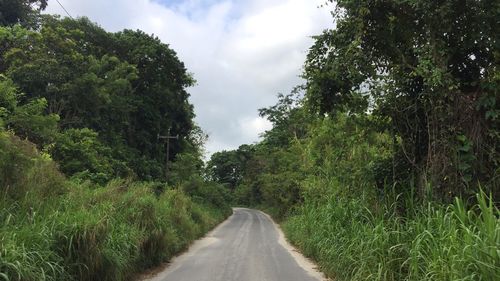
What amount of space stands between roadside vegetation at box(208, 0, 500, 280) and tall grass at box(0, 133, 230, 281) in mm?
4909

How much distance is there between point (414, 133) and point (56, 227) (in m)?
7.44

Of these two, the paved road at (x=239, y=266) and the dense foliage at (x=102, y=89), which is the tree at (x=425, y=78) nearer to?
the paved road at (x=239, y=266)

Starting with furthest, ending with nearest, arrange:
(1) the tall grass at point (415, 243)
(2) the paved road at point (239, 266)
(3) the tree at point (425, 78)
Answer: (2) the paved road at point (239, 266) < (3) the tree at point (425, 78) < (1) the tall grass at point (415, 243)

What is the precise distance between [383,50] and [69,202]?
294 inches

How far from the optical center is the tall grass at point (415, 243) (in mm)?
5895

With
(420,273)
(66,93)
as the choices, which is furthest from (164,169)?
(420,273)

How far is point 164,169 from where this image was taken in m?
43.1

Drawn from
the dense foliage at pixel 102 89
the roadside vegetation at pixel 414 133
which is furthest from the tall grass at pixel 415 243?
the dense foliage at pixel 102 89

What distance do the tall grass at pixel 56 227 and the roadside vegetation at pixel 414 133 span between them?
16.1 ft

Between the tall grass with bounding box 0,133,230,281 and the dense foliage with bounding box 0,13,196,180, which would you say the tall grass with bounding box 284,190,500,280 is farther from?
the dense foliage with bounding box 0,13,196,180

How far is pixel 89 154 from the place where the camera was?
72.5 ft

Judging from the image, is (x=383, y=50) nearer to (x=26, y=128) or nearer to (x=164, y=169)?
(x=26, y=128)

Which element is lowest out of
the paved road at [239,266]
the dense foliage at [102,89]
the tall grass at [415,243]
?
the paved road at [239,266]

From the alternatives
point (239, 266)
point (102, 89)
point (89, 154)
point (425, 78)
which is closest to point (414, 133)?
point (425, 78)
